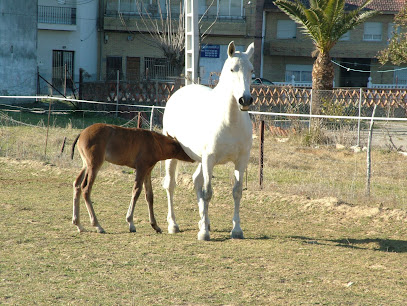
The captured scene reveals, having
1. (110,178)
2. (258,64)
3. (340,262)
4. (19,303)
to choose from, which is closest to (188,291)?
(19,303)

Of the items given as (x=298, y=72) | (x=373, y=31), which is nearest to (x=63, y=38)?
(x=298, y=72)

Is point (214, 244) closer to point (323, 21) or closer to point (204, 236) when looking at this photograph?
point (204, 236)

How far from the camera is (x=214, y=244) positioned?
24.6ft

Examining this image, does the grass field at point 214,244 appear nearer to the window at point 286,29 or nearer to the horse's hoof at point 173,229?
the horse's hoof at point 173,229

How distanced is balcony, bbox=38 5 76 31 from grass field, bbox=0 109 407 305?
2586cm

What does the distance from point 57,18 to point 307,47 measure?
18.0m

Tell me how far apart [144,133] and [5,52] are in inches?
964

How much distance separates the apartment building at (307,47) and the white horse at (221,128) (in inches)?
1428

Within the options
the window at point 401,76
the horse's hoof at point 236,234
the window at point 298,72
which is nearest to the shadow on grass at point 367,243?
the horse's hoof at point 236,234

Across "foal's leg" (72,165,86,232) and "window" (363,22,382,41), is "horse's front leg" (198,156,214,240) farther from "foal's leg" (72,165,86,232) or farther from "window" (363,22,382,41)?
"window" (363,22,382,41)

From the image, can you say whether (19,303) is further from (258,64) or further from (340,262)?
(258,64)

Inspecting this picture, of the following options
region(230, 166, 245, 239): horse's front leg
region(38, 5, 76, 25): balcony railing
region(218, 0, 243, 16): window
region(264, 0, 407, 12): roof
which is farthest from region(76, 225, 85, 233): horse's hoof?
region(264, 0, 407, 12): roof

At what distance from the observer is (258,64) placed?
143 feet

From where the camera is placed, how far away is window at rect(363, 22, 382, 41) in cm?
4428
